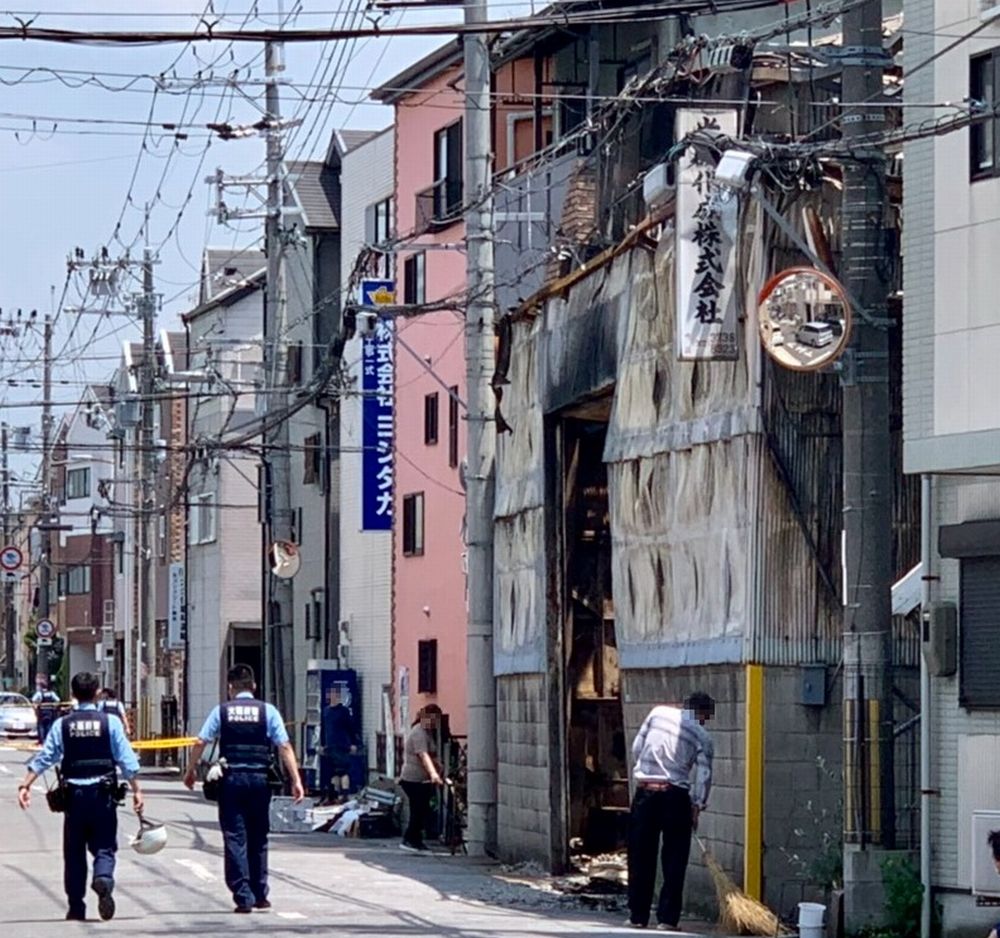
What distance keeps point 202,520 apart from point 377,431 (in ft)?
64.3

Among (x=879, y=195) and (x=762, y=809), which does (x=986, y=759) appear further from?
(x=879, y=195)

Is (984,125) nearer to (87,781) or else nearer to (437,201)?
(87,781)

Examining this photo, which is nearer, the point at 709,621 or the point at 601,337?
the point at 709,621

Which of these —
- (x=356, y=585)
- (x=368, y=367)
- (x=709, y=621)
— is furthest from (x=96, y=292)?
(x=709, y=621)

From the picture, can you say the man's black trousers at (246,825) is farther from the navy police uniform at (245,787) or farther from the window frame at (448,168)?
the window frame at (448,168)

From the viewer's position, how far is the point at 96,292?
58.4 meters

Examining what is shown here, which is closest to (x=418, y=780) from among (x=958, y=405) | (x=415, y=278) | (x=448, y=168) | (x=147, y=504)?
(x=958, y=405)

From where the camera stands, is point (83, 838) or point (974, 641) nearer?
point (974, 641)

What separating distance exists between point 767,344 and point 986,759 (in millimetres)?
3349

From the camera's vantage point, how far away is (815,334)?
16891mm

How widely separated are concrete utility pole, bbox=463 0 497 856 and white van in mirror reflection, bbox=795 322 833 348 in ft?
32.0

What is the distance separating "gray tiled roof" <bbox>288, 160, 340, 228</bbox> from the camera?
49.8 m

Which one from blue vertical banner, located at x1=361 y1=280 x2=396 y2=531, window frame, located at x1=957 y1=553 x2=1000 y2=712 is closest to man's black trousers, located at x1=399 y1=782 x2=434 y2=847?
blue vertical banner, located at x1=361 y1=280 x2=396 y2=531

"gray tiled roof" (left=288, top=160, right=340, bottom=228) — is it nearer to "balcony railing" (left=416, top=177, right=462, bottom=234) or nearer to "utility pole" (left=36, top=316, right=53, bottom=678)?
"balcony railing" (left=416, top=177, right=462, bottom=234)
